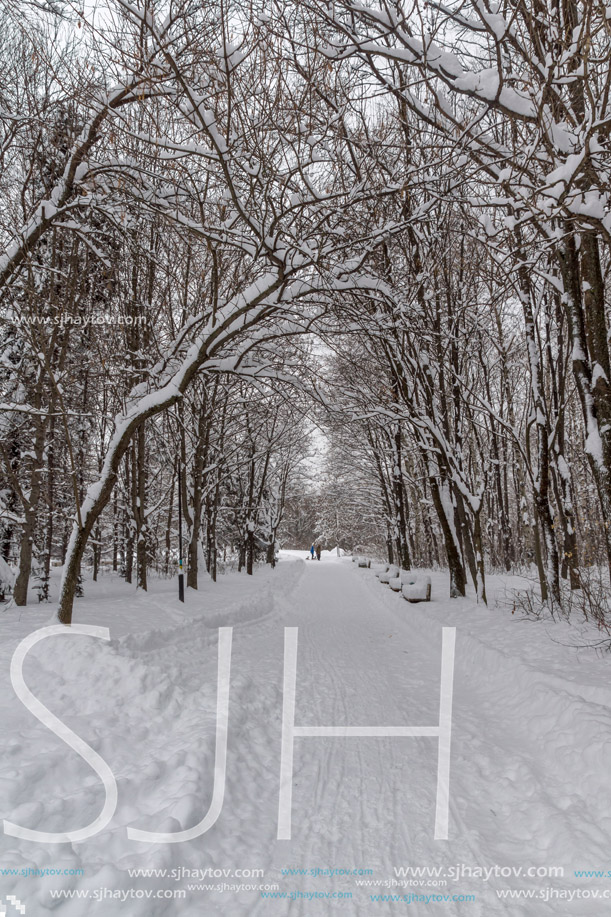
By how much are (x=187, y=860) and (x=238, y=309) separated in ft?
20.1

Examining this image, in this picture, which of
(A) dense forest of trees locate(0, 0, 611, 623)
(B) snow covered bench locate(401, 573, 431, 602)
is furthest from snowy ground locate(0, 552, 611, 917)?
(B) snow covered bench locate(401, 573, 431, 602)

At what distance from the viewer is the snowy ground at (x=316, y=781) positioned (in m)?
2.57

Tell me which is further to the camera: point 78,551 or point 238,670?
point 78,551

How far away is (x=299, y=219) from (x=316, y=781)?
6.63 meters

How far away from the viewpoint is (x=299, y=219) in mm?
6703

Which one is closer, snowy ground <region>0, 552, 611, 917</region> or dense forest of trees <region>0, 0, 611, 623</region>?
snowy ground <region>0, 552, 611, 917</region>

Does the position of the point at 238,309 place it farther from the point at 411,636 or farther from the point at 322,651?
the point at 411,636

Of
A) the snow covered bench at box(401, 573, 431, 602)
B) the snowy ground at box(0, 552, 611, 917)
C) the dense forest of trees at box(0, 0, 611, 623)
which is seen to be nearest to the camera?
the snowy ground at box(0, 552, 611, 917)

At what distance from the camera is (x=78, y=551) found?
6.95m

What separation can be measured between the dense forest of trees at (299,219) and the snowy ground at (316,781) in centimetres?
231

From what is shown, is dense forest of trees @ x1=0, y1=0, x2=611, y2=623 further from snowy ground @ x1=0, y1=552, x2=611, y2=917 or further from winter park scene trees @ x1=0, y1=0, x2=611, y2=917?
snowy ground @ x1=0, y1=552, x2=611, y2=917

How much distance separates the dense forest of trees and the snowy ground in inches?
91.1

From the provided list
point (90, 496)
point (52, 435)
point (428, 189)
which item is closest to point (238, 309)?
point (428, 189)

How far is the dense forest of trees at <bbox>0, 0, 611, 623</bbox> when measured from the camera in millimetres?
4508
